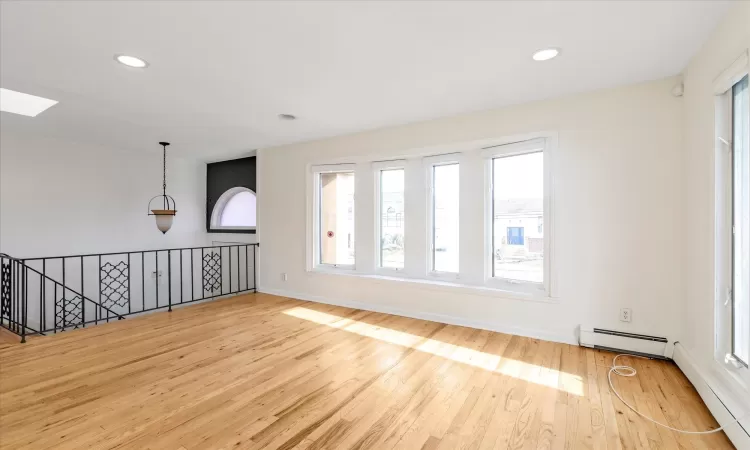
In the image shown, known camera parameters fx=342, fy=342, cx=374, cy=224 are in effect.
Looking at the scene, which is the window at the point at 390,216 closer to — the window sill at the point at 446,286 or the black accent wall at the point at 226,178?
the window sill at the point at 446,286

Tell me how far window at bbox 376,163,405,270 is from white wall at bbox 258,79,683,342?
23.8 inches

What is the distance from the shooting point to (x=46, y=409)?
7.07ft

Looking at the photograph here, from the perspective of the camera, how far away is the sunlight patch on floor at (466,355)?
253 centimetres

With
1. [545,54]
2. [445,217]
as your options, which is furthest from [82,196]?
[545,54]

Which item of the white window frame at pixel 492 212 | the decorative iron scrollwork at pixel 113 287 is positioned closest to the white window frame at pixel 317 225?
the white window frame at pixel 492 212

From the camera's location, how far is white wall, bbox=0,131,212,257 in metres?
4.66

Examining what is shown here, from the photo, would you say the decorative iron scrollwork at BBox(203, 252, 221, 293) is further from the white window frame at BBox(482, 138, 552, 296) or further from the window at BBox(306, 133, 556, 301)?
the white window frame at BBox(482, 138, 552, 296)

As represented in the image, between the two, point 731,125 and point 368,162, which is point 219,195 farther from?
point 731,125

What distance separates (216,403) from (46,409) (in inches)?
41.0

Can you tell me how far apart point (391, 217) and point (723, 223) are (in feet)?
10.2

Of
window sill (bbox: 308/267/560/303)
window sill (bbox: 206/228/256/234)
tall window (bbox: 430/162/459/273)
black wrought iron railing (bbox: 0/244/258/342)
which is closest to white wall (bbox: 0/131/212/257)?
black wrought iron railing (bbox: 0/244/258/342)

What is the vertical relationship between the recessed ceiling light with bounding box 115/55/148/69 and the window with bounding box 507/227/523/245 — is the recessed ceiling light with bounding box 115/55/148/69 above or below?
above

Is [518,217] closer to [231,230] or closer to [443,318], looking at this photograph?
[443,318]

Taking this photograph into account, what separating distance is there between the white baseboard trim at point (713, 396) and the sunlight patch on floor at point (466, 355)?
2.24ft
